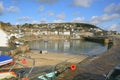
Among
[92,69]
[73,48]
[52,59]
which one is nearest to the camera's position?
[92,69]

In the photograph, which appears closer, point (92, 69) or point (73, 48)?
point (92, 69)

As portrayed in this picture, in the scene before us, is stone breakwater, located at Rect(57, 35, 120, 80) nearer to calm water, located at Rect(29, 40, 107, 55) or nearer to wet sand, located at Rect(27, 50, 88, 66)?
wet sand, located at Rect(27, 50, 88, 66)

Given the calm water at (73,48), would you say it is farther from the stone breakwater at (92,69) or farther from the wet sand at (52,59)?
the stone breakwater at (92,69)

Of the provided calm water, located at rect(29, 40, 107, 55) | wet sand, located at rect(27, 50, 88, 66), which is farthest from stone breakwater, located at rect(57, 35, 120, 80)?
calm water, located at rect(29, 40, 107, 55)

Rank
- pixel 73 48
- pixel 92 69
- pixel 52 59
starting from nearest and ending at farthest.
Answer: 1. pixel 92 69
2. pixel 52 59
3. pixel 73 48

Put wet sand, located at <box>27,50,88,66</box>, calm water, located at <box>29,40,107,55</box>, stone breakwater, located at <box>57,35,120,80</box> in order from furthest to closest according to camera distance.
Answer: calm water, located at <box>29,40,107,55</box> < wet sand, located at <box>27,50,88,66</box> < stone breakwater, located at <box>57,35,120,80</box>

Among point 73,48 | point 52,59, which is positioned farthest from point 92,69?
point 73,48

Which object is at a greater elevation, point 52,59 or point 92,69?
point 92,69

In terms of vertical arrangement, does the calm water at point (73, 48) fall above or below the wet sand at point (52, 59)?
below

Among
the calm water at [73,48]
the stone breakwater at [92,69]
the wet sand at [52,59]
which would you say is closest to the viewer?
the stone breakwater at [92,69]

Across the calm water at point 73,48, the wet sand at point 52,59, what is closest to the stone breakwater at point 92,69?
the wet sand at point 52,59


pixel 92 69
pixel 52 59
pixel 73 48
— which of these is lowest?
pixel 73 48

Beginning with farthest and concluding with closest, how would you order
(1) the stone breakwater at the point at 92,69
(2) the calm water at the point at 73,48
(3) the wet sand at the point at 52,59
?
1. (2) the calm water at the point at 73,48
2. (3) the wet sand at the point at 52,59
3. (1) the stone breakwater at the point at 92,69

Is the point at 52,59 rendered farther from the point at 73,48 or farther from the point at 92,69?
the point at 73,48
